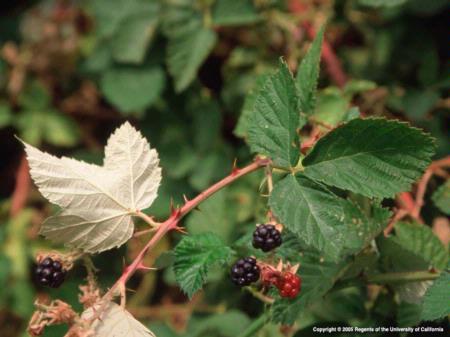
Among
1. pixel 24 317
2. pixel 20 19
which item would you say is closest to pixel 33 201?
pixel 24 317

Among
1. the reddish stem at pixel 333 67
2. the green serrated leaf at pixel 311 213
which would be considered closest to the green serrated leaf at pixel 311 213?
the green serrated leaf at pixel 311 213

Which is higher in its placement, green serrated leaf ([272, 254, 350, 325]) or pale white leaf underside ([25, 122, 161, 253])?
pale white leaf underside ([25, 122, 161, 253])

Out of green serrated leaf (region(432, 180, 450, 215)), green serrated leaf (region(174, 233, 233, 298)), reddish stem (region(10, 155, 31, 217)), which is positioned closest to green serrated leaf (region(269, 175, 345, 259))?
green serrated leaf (region(174, 233, 233, 298))

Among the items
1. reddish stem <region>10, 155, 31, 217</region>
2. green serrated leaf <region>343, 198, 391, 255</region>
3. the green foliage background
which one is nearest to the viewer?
green serrated leaf <region>343, 198, 391, 255</region>

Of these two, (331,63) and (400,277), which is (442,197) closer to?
(400,277)

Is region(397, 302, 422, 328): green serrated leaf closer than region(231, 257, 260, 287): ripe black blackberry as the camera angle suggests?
No

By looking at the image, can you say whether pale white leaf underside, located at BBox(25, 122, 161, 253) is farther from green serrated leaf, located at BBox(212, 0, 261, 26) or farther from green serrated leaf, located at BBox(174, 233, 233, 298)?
green serrated leaf, located at BBox(212, 0, 261, 26)

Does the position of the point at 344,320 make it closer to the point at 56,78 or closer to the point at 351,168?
the point at 351,168

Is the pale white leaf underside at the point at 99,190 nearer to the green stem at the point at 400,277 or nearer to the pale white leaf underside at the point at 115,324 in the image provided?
the pale white leaf underside at the point at 115,324
